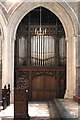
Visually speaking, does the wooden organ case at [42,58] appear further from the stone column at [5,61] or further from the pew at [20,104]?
the pew at [20,104]

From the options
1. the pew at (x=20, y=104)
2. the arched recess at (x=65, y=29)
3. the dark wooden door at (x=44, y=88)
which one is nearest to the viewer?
the pew at (x=20, y=104)

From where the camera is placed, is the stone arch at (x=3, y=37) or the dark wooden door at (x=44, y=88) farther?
the dark wooden door at (x=44, y=88)

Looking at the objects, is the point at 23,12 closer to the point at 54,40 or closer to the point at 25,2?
the point at 25,2

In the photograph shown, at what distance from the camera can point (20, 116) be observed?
28.1 ft

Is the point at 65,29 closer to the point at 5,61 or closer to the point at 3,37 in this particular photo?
the point at 3,37

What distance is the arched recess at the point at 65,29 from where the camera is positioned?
43.0 feet

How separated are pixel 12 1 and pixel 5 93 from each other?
455cm

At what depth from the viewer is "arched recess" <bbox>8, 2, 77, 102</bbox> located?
1312cm

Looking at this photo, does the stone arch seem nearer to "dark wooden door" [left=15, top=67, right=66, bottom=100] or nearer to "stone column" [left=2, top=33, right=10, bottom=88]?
"stone column" [left=2, top=33, right=10, bottom=88]

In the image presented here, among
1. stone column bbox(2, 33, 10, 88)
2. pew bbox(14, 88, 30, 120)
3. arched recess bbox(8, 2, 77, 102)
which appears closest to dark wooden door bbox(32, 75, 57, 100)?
arched recess bbox(8, 2, 77, 102)

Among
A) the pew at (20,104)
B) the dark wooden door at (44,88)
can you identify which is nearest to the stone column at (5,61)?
the dark wooden door at (44,88)

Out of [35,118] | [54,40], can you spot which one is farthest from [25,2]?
[35,118]

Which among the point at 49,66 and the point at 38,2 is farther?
the point at 49,66

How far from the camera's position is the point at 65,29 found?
13.6 metres
